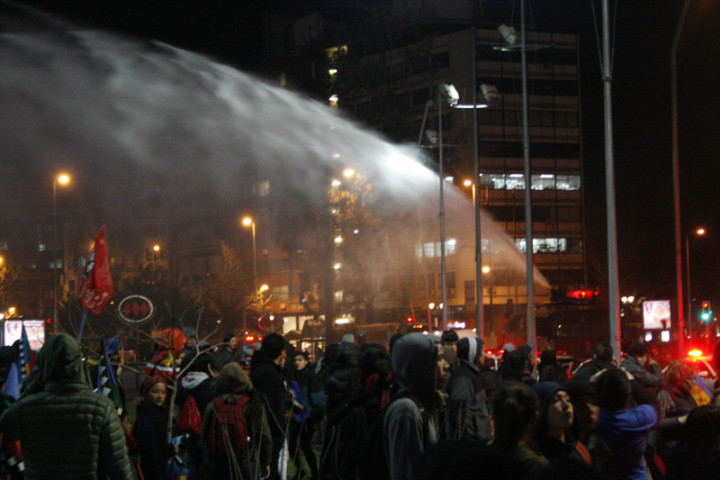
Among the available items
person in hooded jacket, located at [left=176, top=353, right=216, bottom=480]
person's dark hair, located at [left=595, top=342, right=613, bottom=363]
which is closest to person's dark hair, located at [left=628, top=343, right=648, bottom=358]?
person's dark hair, located at [left=595, top=342, right=613, bottom=363]

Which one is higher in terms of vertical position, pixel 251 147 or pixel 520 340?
pixel 251 147

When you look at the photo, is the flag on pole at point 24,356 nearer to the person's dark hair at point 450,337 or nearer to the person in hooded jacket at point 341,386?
the person in hooded jacket at point 341,386

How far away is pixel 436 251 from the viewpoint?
61.6 m

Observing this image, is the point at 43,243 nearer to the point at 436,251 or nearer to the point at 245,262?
the point at 245,262

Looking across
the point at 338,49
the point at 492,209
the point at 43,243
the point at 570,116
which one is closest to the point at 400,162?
Answer: the point at 338,49

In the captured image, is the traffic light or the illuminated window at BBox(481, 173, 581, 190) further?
→ the illuminated window at BBox(481, 173, 581, 190)

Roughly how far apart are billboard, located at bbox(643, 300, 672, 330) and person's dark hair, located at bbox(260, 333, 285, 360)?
858 inches

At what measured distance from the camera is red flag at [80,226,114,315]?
11430 mm

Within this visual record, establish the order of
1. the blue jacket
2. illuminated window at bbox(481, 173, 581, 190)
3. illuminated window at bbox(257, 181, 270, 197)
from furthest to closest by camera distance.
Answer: illuminated window at bbox(481, 173, 581, 190)
illuminated window at bbox(257, 181, 270, 197)
the blue jacket

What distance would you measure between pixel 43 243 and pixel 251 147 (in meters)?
36.8

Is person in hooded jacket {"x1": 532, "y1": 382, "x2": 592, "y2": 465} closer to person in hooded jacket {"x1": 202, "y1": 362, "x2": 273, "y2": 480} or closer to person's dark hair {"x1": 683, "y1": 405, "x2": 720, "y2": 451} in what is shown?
person's dark hair {"x1": 683, "y1": 405, "x2": 720, "y2": 451}

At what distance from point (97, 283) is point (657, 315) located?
68.2 ft

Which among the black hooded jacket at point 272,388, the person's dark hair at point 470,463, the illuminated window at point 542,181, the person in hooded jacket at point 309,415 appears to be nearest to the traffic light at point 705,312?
the person in hooded jacket at point 309,415

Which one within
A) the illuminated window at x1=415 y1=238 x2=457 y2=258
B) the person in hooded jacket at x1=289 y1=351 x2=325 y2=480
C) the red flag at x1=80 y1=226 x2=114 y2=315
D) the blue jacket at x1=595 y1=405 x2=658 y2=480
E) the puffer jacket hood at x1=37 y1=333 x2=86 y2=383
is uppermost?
the illuminated window at x1=415 y1=238 x2=457 y2=258
